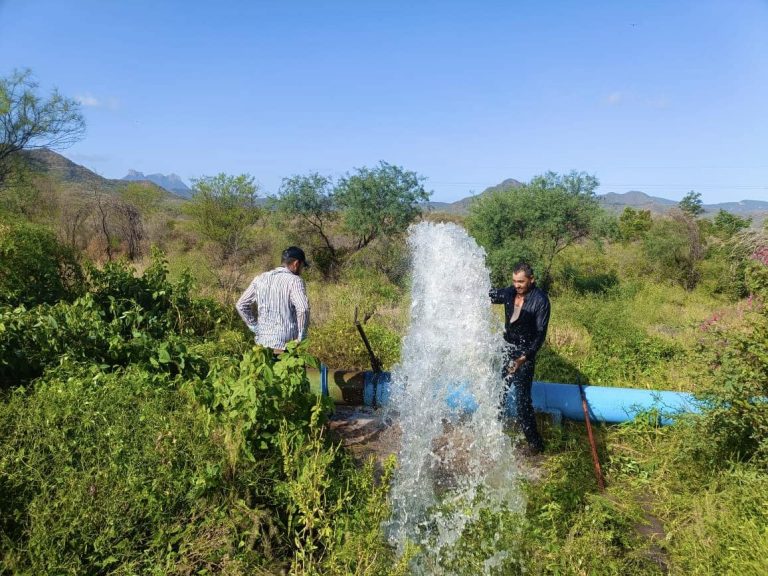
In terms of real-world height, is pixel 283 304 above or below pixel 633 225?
below

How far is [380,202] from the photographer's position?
1664 cm

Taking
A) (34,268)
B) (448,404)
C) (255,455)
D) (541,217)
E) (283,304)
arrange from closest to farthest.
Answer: (255,455) < (283,304) < (448,404) < (34,268) < (541,217)

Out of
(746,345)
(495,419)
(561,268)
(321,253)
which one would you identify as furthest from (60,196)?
(746,345)

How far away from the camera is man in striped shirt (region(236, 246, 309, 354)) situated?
3736 mm

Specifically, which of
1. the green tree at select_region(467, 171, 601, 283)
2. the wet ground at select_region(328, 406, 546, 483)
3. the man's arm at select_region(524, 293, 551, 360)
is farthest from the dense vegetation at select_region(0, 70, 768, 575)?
the green tree at select_region(467, 171, 601, 283)

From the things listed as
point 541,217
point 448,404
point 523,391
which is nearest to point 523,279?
point 523,391

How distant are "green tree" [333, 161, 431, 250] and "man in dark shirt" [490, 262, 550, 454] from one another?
41.5 ft

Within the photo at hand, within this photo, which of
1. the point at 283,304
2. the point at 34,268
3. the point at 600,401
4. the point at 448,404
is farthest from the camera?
the point at 34,268

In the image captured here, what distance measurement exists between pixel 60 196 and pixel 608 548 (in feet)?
75.4

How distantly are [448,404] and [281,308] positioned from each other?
1611 millimetres

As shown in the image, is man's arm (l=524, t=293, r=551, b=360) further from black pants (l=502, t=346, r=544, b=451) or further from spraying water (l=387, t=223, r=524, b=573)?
spraying water (l=387, t=223, r=524, b=573)

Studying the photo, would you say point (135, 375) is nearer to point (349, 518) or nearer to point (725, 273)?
point (349, 518)

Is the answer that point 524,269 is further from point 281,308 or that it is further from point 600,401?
point 281,308

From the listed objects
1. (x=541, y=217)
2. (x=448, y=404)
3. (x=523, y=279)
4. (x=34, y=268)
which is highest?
(x=541, y=217)
